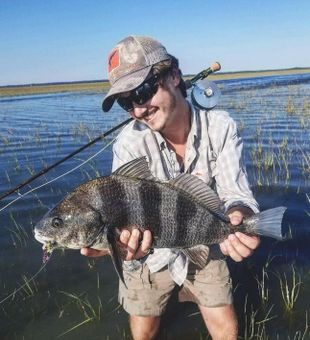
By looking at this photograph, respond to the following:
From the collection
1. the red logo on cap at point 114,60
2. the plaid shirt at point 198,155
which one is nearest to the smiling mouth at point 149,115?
the plaid shirt at point 198,155

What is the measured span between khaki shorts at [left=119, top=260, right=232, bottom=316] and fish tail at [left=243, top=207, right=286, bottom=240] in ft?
4.70

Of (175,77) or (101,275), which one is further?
(101,275)

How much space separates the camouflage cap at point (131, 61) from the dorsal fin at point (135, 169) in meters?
0.98

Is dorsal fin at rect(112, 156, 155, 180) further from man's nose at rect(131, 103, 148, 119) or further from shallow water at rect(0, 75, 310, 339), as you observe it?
shallow water at rect(0, 75, 310, 339)

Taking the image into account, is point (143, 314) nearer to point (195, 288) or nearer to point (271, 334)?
point (195, 288)

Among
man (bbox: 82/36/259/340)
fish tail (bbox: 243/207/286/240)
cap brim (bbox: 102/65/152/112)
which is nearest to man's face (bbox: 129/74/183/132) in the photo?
man (bbox: 82/36/259/340)

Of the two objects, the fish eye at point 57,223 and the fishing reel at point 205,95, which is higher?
the fishing reel at point 205,95

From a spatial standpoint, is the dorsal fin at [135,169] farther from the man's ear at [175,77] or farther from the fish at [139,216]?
the man's ear at [175,77]

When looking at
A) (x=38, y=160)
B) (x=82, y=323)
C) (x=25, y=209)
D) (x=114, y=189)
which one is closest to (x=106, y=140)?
(x=38, y=160)

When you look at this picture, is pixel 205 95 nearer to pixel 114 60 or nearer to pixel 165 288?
pixel 114 60

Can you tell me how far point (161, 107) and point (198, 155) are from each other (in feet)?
2.60

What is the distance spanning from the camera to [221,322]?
14.7ft

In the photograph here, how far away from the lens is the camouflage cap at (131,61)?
13.4ft

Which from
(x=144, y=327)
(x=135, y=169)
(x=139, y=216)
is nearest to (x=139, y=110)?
(x=135, y=169)
